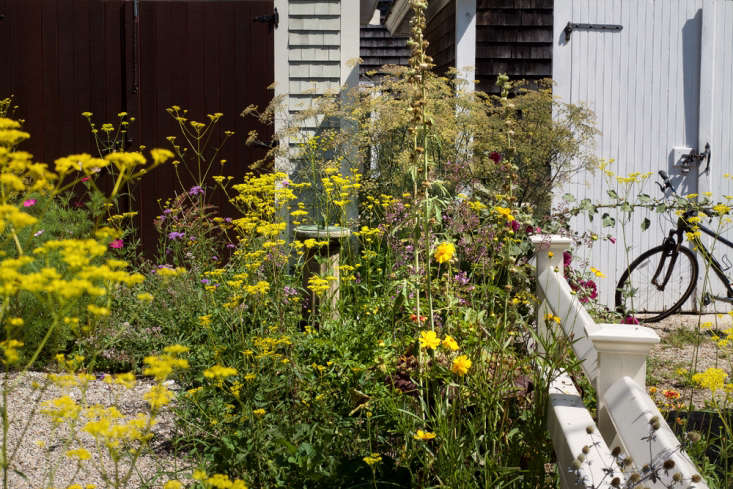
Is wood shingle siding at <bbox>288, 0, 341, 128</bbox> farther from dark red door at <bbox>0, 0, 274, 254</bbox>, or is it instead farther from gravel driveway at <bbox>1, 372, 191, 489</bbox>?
gravel driveway at <bbox>1, 372, 191, 489</bbox>

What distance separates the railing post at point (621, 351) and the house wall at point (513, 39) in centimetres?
502

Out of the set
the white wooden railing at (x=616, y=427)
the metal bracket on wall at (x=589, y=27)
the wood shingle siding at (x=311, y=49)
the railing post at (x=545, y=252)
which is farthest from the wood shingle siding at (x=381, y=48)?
the white wooden railing at (x=616, y=427)

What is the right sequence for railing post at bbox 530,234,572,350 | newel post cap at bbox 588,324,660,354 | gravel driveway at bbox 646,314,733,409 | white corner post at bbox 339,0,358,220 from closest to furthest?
newel post cap at bbox 588,324,660,354
railing post at bbox 530,234,572,350
gravel driveway at bbox 646,314,733,409
white corner post at bbox 339,0,358,220

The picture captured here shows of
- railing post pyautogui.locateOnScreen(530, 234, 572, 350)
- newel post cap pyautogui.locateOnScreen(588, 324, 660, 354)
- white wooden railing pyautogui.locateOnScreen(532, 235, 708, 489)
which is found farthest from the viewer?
railing post pyautogui.locateOnScreen(530, 234, 572, 350)

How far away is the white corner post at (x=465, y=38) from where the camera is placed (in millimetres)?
6625

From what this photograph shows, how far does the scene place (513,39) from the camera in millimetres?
6680

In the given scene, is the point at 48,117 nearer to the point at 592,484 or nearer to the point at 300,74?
the point at 300,74

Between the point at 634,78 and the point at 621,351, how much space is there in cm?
522

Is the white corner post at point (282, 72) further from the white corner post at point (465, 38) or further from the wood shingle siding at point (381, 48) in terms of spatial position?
the wood shingle siding at point (381, 48)

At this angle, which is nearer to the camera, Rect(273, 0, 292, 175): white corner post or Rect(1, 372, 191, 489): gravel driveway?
Rect(1, 372, 191, 489): gravel driveway

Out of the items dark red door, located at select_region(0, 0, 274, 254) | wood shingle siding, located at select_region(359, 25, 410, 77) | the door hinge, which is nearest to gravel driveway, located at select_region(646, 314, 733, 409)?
dark red door, located at select_region(0, 0, 274, 254)

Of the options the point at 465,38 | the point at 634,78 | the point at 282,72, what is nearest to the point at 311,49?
the point at 282,72

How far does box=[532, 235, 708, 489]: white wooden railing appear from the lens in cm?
156

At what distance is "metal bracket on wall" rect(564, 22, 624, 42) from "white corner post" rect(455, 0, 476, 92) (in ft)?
2.58
